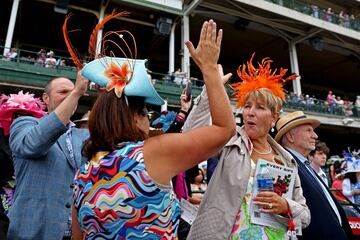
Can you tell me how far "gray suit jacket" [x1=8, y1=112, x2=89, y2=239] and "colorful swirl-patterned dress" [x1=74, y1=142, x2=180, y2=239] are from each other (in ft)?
2.22

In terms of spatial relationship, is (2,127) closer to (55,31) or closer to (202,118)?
(202,118)

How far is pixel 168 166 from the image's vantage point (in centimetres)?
113

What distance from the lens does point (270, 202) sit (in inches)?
66.2

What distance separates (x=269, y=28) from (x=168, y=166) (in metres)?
17.9

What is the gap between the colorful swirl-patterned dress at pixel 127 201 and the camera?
1110 mm

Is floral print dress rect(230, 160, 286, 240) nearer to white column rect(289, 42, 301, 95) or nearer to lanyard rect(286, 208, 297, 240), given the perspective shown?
lanyard rect(286, 208, 297, 240)

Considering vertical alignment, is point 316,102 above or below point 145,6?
below

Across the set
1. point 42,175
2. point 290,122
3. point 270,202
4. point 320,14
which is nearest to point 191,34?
point 320,14

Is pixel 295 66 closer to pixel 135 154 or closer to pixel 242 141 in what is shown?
pixel 242 141

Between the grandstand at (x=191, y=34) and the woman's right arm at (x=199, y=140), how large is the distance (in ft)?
36.8

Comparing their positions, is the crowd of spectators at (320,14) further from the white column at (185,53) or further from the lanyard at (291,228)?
the lanyard at (291,228)

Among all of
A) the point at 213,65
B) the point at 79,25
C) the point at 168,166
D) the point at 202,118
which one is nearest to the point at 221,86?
the point at 213,65

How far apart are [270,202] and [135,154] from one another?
0.89 m

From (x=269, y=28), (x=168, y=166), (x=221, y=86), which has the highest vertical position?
(x=269, y=28)
